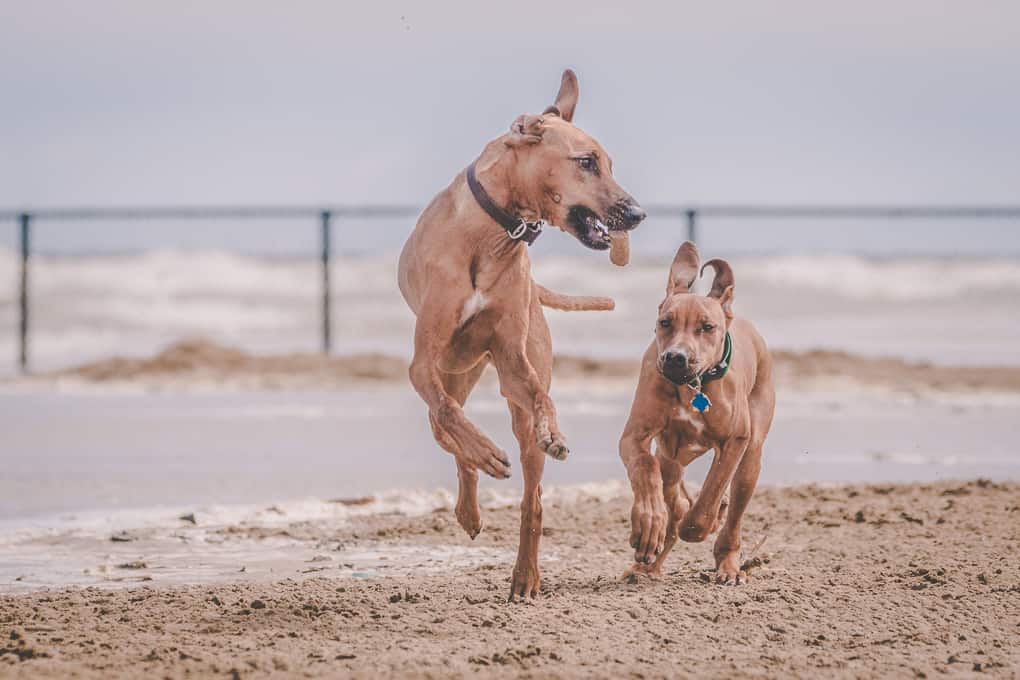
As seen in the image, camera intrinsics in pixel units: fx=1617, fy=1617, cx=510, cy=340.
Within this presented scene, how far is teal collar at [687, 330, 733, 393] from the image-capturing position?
21.1 feet

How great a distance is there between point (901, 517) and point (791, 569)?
5.88 ft

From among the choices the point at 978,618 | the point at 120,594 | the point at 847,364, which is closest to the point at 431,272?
the point at 120,594

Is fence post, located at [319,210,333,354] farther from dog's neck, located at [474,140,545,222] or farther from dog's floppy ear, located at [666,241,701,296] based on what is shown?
dog's neck, located at [474,140,545,222]

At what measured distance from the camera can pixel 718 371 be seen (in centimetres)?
655

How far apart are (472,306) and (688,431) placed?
109 centimetres

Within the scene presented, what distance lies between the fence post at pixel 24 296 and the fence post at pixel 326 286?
3771 mm

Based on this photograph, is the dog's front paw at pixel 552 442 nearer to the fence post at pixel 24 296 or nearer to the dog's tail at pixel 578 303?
the dog's tail at pixel 578 303

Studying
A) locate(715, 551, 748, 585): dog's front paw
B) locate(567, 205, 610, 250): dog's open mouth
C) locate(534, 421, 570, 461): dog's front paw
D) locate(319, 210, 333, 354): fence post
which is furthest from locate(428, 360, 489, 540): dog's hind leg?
locate(319, 210, 333, 354): fence post

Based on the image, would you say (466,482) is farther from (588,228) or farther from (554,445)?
(588,228)

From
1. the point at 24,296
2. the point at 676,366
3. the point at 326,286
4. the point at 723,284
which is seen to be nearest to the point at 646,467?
the point at 676,366

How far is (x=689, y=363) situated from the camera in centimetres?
623

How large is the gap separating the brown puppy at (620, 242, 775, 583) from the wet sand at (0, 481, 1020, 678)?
28 cm

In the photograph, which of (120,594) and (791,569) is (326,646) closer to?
(120,594)

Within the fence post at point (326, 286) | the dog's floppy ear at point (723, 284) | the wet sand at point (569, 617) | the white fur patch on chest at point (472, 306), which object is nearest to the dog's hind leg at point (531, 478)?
the wet sand at point (569, 617)
